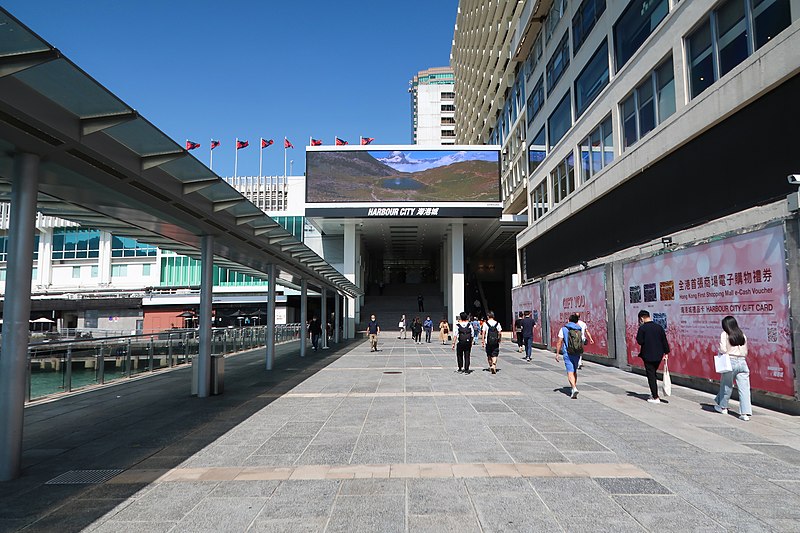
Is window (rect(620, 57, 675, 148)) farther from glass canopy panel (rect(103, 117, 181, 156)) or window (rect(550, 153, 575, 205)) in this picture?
glass canopy panel (rect(103, 117, 181, 156))

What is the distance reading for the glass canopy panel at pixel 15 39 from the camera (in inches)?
167

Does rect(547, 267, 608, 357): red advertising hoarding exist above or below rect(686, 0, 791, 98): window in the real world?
below

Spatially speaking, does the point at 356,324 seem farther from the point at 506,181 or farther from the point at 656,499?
the point at 656,499

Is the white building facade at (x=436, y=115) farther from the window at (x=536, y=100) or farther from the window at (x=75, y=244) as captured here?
the window at (x=536, y=100)

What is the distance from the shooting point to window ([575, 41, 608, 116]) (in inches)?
809

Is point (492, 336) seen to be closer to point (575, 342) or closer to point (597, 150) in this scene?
point (575, 342)

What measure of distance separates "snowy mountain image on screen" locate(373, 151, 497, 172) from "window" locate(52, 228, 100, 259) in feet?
130

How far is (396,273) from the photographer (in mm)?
80188

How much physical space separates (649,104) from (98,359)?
17.5m

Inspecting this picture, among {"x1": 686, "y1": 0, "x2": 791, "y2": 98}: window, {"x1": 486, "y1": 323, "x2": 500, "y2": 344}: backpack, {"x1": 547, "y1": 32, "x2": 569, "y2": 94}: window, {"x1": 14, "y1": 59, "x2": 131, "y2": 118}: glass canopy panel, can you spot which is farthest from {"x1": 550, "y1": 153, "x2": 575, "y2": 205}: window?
{"x1": 14, "y1": 59, "x2": 131, "y2": 118}: glass canopy panel

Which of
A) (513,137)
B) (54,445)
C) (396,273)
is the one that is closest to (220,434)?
(54,445)

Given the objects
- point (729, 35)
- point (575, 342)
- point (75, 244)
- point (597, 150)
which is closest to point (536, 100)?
point (597, 150)

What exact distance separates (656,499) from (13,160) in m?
7.37

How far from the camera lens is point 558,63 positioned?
1047 inches
